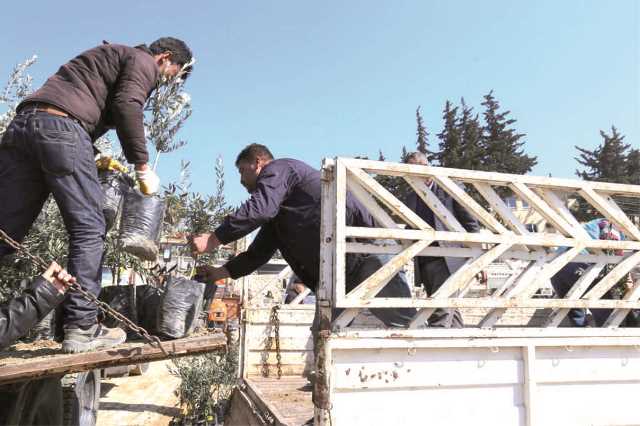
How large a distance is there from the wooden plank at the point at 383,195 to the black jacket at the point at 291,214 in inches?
32.2

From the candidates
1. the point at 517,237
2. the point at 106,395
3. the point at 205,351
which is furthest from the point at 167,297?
the point at 106,395

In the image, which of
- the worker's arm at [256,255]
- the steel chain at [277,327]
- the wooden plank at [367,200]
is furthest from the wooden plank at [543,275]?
the steel chain at [277,327]

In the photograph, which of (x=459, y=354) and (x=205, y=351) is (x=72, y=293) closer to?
(x=205, y=351)

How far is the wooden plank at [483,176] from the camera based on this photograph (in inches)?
89.7

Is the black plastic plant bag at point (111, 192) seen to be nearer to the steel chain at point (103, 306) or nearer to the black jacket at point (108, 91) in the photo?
the black jacket at point (108, 91)

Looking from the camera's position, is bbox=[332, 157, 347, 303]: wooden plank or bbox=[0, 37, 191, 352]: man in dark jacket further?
bbox=[0, 37, 191, 352]: man in dark jacket

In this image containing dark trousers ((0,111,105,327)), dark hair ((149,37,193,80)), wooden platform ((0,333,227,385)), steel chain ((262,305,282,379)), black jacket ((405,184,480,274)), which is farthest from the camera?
steel chain ((262,305,282,379))

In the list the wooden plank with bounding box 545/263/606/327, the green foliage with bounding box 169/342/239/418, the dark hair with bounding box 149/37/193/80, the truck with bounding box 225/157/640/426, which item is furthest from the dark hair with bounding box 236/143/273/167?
the green foliage with bounding box 169/342/239/418

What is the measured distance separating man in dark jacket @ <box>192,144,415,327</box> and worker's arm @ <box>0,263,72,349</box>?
0.82 meters

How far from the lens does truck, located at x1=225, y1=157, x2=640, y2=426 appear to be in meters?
2.06

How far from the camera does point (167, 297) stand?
2.59m

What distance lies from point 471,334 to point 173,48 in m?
2.51

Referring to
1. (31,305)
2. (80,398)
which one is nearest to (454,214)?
(31,305)

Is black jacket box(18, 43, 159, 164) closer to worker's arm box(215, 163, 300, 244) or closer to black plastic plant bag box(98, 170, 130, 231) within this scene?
black plastic plant bag box(98, 170, 130, 231)
